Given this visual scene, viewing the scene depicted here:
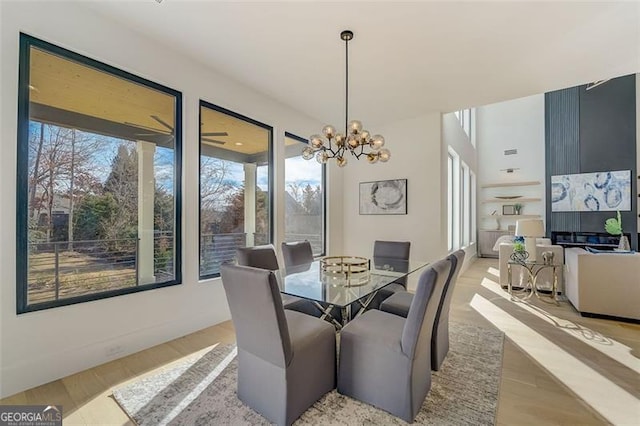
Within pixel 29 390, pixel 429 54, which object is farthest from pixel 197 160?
pixel 429 54

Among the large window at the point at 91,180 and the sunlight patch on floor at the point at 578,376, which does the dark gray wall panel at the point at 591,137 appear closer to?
the sunlight patch on floor at the point at 578,376

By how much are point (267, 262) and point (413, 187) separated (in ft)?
9.90

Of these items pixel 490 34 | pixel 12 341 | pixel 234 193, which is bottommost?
pixel 12 341

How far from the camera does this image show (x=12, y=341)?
2004 millimetres

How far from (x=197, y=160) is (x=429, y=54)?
2.83 m

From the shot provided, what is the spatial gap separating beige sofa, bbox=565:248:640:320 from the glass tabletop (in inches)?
83.4

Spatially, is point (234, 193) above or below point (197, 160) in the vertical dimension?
below

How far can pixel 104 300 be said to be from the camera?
246 centimetres

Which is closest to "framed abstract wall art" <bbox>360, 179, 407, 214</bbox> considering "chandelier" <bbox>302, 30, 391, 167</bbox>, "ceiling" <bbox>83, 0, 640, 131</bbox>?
"ceiling" <bbox>83, 0, 640, 131</bbox>

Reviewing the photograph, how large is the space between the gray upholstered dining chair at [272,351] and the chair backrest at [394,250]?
2.02 metres

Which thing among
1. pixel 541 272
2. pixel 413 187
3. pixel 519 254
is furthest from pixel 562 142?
pixel 413 187

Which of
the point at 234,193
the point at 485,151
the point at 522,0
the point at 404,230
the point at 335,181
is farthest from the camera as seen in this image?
the point at 485,151

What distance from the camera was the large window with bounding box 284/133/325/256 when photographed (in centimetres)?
459

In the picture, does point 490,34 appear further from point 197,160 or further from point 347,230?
point 347,230
